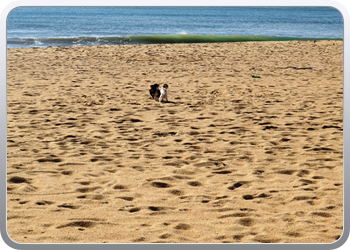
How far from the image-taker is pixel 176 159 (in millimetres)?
4871

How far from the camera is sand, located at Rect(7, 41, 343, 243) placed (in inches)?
126

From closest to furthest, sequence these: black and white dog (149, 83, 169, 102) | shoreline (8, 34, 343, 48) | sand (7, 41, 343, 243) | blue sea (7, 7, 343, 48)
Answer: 1. sand (7, 41, 343, 243)
2. black and white dog (149, 83, 169, 102)
3. shoreline (8, 34, 343, 48)
4. blue sea (7, 7, 343, 48)

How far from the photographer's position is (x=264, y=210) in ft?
11.5

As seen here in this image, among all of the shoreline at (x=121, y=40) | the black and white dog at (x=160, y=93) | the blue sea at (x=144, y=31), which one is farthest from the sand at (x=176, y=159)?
the shoreline at (x=121, y=40)

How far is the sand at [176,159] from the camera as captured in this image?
126 inches

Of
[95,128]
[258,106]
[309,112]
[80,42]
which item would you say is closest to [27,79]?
[95,128]

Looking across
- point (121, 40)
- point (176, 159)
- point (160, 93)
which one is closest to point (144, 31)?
point (121, 40)

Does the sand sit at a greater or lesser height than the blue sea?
lesser

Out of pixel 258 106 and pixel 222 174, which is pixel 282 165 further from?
pixel 258 106

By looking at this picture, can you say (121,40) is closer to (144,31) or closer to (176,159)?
(144,31)

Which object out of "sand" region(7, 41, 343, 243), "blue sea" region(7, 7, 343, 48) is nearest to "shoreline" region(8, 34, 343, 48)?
"blue sea" region(7, 7, 343, 48)

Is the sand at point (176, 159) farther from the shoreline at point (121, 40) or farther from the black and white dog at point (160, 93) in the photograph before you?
the shoreline at point (121, 40)

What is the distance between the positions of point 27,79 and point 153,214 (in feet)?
24.9

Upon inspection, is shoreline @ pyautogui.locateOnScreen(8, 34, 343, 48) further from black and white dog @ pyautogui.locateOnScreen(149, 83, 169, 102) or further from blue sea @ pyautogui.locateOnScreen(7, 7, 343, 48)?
black and white dog @ pyautogui.locateOnScreen(149, 83, 169, 102)
